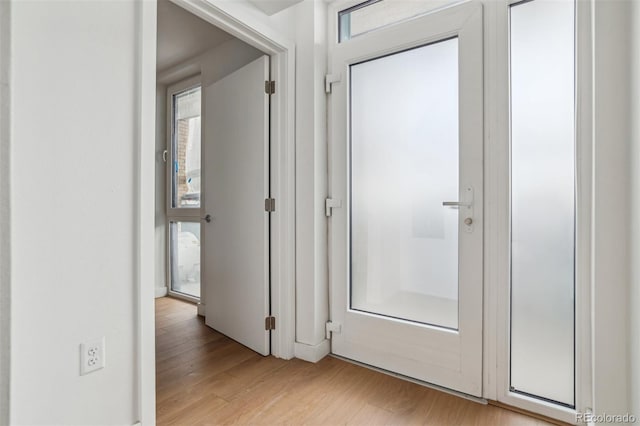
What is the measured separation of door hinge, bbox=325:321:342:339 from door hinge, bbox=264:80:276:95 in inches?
63.6

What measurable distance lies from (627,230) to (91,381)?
6.88 ft

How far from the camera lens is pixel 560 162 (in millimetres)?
1628

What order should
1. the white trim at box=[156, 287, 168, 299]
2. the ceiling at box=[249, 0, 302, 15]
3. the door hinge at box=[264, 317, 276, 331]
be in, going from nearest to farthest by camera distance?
the ceiling at box=[249, 0, 302, 15] < the door hinge at box=[264, 317, 276, 331] < the white trim at box=[156, 287, 168, 299]

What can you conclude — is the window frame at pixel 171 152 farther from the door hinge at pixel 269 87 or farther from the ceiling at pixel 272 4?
the ceiling at pixel 272 4

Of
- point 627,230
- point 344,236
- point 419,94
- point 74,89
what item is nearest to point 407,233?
point 344,236

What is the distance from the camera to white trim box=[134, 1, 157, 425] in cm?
146

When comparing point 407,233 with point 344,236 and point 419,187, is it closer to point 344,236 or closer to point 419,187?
point 419,187

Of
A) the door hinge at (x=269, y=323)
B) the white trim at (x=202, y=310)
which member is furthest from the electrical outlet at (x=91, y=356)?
the white trim at (x=202, y=310)

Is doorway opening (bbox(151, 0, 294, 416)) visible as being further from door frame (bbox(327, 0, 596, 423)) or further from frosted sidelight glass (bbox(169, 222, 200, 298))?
door frame (bbox(327, 0, 596, 423))

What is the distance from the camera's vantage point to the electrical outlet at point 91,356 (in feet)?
4.29

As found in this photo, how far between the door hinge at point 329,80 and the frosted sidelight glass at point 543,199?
1.02m

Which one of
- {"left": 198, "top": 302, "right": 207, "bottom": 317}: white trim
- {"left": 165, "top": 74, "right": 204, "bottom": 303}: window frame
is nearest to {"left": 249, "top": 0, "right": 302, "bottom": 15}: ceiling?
{"left": 165, "top": 74, "right": 204, "bottom": 303}: window frame

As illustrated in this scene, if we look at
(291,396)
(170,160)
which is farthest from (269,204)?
(170,160)
